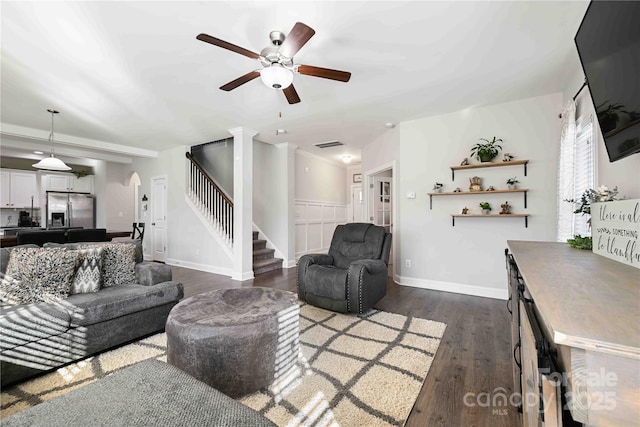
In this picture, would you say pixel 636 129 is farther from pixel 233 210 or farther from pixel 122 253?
pixel 233 210

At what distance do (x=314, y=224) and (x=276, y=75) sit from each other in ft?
15.9

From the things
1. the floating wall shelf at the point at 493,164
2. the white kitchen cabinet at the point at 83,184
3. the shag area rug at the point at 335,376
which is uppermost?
the white kitchen cabinet at the point at 83,184

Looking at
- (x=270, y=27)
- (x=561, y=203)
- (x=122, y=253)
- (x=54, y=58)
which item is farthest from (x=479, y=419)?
A: (x=54, y=58)

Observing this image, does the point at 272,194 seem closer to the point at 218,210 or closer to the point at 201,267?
the point at 218,210

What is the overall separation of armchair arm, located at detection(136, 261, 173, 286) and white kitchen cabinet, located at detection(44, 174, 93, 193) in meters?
6.89

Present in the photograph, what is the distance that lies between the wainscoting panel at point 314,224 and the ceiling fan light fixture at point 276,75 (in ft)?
13.3

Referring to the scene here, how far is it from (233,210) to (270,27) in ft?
11.2

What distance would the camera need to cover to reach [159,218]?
20.9 ft

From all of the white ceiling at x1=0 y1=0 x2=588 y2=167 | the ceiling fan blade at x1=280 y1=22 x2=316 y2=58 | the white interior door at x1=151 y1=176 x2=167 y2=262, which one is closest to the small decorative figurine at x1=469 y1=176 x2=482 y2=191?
the white ceiling at x1=0 y1=0 x2=588 y2=167

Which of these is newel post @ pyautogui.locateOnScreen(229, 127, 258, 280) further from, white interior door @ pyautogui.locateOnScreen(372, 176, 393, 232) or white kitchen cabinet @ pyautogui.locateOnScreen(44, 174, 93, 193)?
white kitchen cabinet @ pyautogui.locateOnScreen(44, 174, 93, 193)

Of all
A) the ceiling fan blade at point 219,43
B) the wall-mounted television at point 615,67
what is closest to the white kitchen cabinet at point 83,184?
the ceiling fan blade at point 219,43

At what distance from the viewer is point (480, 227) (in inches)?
144

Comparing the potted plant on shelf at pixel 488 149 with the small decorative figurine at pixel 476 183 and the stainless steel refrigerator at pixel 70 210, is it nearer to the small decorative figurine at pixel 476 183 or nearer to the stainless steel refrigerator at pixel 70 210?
the small decorative figurine at pixel 476 183

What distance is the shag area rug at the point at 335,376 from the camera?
5.02 feet
